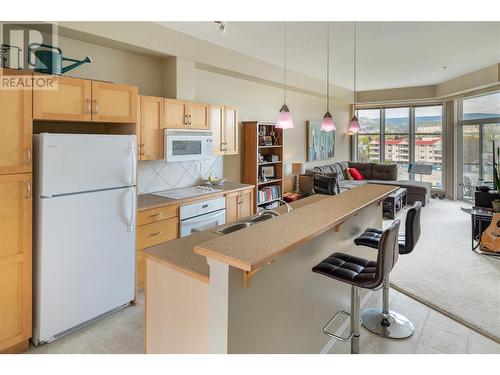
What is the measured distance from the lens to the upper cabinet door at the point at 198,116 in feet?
14.1

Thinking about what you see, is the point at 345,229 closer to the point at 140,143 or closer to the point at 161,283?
the point at 161,283

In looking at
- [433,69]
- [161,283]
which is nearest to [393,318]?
[161,283]

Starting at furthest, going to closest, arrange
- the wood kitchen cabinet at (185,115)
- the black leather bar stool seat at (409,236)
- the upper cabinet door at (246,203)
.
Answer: the upper cabinet door at (246,203) → the wood kitchen cabinet at (185,115) → the black leather bar stool seat at (409,236)

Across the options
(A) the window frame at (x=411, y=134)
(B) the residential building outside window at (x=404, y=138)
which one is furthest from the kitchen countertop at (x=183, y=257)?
(B) the residential building outside window at (x=404, y=138)

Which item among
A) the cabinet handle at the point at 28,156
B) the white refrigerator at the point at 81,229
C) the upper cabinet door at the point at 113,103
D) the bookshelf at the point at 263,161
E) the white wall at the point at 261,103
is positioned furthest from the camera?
the bookshelf at the point at 263,161

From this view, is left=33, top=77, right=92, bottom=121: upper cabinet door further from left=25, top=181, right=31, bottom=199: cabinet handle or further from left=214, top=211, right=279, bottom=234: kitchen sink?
left=214, top=211, right=279, bottom=234: kitchen sink

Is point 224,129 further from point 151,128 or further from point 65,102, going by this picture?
→ point 65,102

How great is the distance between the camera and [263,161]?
19.1ft

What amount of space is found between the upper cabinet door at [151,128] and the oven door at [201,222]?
2.79ft

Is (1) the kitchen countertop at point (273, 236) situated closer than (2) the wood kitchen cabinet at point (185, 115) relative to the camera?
Yes

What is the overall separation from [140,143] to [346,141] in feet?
25.1

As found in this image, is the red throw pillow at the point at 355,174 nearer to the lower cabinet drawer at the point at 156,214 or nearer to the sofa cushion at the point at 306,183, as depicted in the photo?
the sofa cushion at the point at 306,183

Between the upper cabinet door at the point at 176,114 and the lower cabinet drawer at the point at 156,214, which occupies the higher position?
the upper cabinet door at the point at 176,114

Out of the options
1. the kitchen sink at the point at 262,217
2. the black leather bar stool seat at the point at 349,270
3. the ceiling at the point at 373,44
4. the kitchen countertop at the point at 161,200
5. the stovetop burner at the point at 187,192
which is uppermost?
the ceiling at the point at 373,44
